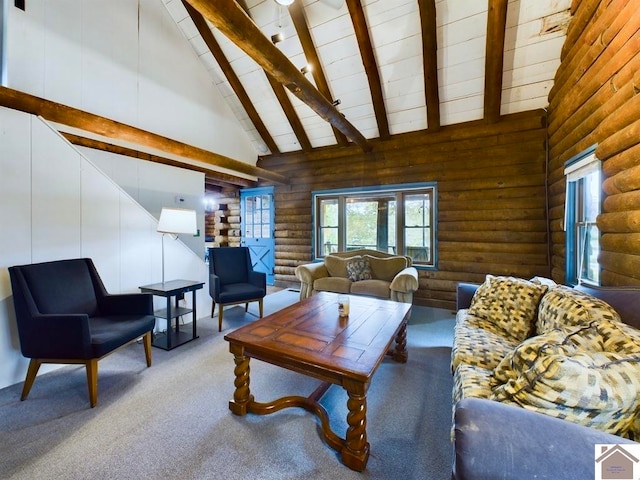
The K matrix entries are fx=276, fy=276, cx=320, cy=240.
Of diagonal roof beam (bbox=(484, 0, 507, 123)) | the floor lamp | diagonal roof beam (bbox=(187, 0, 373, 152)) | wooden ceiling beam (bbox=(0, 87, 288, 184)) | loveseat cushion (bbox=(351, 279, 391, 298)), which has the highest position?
diagonal roof beam (bbox=(484, 0, 507, 123))

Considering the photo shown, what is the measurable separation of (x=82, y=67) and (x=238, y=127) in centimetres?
263

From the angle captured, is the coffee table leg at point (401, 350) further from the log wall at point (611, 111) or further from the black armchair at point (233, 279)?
the black armchair at point (233, 279)

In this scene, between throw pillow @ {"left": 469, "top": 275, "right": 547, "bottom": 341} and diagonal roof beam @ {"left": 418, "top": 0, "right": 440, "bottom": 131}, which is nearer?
throw pillow @ {"left": 469, "top": 275, "right": 547, "bottom": 341}

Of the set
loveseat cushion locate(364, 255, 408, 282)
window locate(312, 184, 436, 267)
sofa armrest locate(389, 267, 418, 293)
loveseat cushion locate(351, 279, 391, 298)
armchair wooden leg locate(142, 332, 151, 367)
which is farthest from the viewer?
window locate(312, 184, 436, 267)

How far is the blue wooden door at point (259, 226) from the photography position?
6.33 meters

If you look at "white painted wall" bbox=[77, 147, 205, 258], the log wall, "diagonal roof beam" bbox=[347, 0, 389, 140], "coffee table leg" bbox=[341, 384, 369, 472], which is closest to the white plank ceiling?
"diagonal roof beam" bbox=[347, 0, 389, 140]

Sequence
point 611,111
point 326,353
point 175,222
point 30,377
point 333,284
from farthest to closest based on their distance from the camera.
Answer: point 333,284, point 175,222, point 611,111, point 30,377, point 326,353

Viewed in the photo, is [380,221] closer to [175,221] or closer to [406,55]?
[406,55]

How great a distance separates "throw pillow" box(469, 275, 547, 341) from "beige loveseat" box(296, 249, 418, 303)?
1.42m

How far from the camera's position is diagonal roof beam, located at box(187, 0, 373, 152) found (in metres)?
2.22

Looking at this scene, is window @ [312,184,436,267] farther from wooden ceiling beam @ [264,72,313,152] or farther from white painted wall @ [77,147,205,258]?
white painted wall @ [77,147,205,258]

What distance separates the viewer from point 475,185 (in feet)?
14.4

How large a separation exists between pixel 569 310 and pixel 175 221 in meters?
3.45

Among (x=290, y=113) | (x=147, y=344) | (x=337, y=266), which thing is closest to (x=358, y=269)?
(x=337, y=266)
